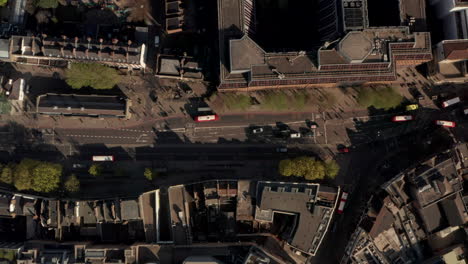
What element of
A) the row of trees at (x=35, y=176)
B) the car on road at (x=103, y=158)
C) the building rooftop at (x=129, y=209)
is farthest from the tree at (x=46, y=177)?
the building rooftop at (x=129, y=209)

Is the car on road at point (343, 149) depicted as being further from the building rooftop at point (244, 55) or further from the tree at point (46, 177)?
the tree at point (46, 177)

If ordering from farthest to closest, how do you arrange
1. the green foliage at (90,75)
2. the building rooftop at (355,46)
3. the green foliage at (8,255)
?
1. the green foliage at (90,75)
2. the green foliage at (8,255)
3. the building rooftop at (355,46)

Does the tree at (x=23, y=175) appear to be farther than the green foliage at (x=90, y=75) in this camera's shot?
No

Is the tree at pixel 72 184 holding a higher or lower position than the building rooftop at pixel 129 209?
higher

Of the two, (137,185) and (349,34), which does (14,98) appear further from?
(349,34)

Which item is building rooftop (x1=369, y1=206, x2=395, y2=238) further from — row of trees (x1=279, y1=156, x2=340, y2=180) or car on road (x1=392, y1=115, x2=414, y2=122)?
car on road (x1=392, y1=115, x2=414, y2=122)

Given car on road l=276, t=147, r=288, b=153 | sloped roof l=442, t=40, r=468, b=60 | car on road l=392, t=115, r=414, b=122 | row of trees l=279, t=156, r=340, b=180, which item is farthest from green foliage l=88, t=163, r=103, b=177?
sloped roof l=442, t=40, r=468, b=60

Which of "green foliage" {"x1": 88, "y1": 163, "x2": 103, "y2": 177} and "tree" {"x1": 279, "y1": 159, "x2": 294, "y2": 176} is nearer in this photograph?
"tree" {"x1": 279, "y1": 159, "x2": 294, "y2": 176}

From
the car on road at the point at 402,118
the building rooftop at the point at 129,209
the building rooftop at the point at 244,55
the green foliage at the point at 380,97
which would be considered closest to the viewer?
the building rooftop at the point at 244,55
